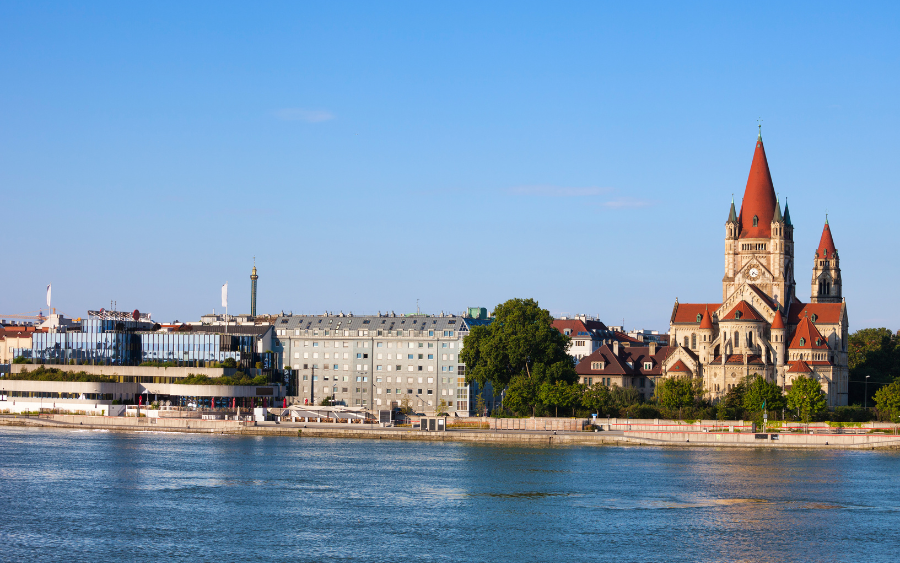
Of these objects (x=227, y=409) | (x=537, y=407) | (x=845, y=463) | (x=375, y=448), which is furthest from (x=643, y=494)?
(x=227, y=409)

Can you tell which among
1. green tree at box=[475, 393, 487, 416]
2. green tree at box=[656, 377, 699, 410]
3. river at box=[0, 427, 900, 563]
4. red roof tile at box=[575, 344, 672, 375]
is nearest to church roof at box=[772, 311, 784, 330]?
red roof tile at box=[575, 344, 672, 375]

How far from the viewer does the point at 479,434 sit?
368ft

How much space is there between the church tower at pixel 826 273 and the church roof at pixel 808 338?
1941cm

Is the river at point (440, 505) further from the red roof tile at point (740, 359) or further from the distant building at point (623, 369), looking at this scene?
the distant building at point (623, 369)

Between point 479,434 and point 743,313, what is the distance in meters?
42.7

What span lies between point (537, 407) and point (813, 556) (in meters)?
72.1

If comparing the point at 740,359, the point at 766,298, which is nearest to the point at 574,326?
the point at 766,298

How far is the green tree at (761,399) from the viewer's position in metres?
120

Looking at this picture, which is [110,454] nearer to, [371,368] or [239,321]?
[371,368]

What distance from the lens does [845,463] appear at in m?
88.2

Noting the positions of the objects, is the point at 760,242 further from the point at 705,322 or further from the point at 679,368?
the point at 679,368

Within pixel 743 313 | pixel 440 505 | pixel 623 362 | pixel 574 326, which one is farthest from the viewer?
pixel 574 326

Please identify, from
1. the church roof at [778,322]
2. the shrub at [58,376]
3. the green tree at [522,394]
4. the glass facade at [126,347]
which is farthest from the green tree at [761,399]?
the shrub at [58,376]

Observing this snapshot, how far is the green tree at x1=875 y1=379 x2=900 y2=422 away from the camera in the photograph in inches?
4664
